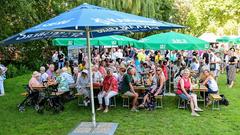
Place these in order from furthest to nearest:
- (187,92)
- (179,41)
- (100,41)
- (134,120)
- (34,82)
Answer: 1. (100,41)
2. (179,41)
3. (34,82)
4. (187,92)
5. (134,120)

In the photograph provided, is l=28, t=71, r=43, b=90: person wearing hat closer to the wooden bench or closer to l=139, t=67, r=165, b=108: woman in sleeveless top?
l=139, t=67, r=165, b=108: woman in sleeveless top

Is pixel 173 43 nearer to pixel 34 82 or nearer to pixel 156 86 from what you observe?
pixel 156 86

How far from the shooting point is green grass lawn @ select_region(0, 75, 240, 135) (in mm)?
8820

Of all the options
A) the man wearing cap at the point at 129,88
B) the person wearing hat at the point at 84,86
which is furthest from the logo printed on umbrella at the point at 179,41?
the person wearing hat at the point at 84,86

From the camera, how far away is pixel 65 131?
882cm

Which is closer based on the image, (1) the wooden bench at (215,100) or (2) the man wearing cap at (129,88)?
(1) the wooden bench at (215,100)

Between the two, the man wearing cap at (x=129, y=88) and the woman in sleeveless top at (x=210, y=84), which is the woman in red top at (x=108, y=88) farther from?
the woman in sleeveless top at (x=210, y=84)

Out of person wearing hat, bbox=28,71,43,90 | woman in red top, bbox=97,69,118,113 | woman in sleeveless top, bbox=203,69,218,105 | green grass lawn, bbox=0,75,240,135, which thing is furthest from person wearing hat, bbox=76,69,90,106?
woman in sleeveless top, bbox=203,69,218,105

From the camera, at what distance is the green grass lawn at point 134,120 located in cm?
882

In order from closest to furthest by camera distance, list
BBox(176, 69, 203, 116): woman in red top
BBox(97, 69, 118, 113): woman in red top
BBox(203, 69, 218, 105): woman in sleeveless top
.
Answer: BBox(176, 69, 203, 116): woman in red top < BBox(97, 69, 118, 113): woman in red top < BBox(203, 69, 218, 105): woman in sleeveless top

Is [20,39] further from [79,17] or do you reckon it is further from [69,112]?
[69,112]

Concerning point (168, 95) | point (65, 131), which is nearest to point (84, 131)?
point (65, 131)

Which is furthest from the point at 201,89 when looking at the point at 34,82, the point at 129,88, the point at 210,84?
the point at 34,82

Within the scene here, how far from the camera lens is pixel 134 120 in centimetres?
979
